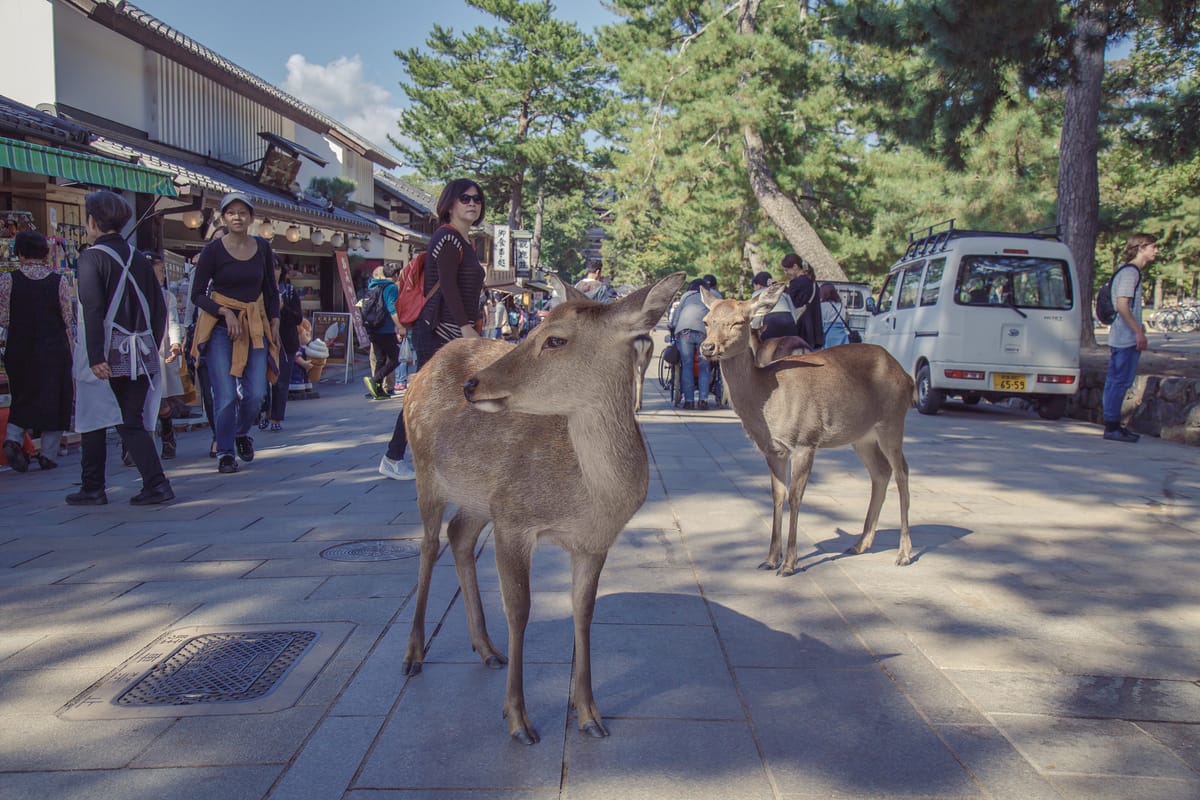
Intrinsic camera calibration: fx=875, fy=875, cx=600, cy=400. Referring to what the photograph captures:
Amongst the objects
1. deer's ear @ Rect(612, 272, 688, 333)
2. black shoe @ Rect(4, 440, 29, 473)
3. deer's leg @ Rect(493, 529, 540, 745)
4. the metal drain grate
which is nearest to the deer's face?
deer's ear @ Rect(612, 272, 688, 333)

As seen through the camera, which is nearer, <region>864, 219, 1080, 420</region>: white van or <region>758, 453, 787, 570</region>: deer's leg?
<region>758, 453, 787, 570</region>: deer's leg

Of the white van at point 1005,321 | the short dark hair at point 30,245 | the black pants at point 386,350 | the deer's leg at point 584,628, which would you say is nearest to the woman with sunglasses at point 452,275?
the deer's leg at point 584,628

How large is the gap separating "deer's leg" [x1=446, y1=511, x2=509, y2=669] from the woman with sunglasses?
1.63m

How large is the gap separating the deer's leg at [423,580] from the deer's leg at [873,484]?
110 inches

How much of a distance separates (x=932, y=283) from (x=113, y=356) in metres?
10.5

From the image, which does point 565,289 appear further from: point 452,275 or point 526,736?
point 452,275

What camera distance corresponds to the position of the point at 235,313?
6859 millimetres

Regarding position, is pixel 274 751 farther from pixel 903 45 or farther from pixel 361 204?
pixel 361 204

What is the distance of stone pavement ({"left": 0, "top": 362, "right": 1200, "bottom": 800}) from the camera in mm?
2662

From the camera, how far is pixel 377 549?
5.04 meters

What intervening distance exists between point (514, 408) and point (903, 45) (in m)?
9.74

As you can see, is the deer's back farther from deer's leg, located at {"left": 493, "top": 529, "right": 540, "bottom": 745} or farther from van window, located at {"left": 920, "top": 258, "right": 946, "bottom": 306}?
van window, located at {"left": 920, "top": 258, "right": 946, "bottom": 306}

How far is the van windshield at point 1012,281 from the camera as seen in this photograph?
38.7ft

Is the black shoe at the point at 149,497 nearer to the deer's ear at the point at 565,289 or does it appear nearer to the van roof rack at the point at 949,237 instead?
the deer's ear at the point at 565,289
